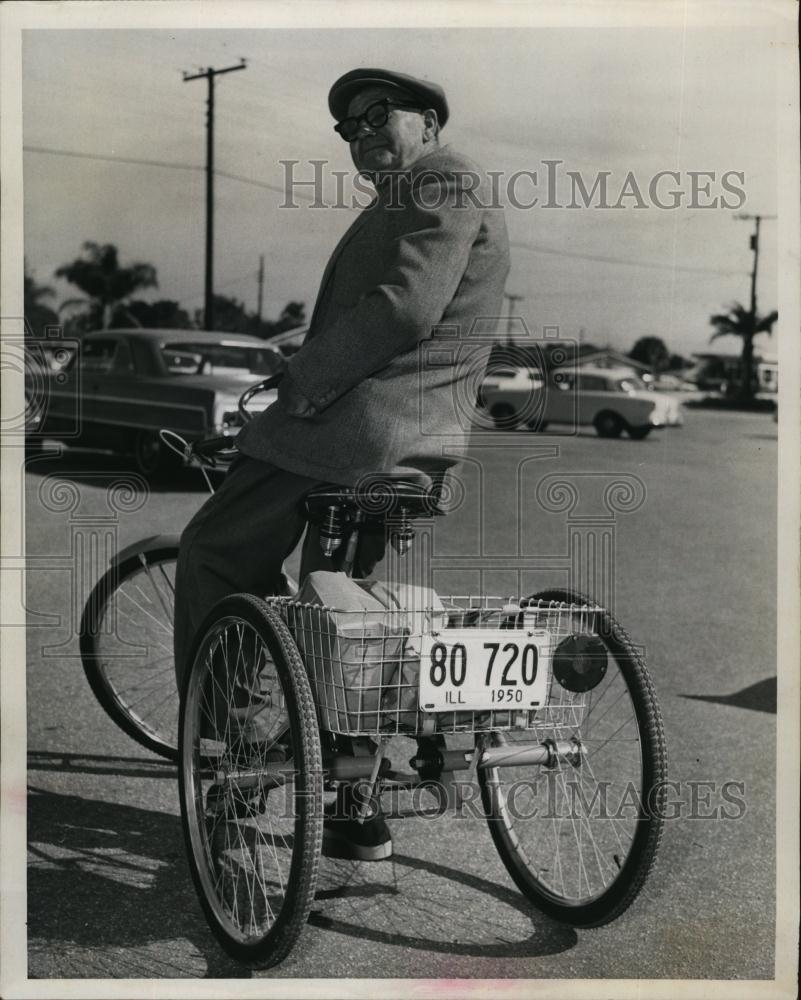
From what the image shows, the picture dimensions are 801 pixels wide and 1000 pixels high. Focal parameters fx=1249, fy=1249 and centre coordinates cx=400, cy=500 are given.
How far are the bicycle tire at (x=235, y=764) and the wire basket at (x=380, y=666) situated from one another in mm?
117

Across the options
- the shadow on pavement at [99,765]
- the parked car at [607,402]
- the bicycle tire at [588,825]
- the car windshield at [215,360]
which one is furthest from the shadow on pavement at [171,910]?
the parked car at [607,402]

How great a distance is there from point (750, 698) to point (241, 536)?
3.01 m

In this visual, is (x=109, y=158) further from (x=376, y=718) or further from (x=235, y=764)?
(x=376, y=718)

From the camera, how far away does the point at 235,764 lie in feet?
10.9

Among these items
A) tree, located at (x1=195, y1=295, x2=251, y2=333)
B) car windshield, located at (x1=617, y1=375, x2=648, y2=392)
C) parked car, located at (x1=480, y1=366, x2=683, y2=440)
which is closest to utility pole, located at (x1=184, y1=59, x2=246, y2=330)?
tree, located at (x1=195, y1=295, x2=251, y2=333)

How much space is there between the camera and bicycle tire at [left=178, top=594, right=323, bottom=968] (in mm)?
3105

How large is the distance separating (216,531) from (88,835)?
3.72 ft

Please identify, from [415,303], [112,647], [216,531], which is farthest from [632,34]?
[112,647]

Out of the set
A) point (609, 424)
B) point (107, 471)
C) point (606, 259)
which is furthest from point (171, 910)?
point (609, 424)

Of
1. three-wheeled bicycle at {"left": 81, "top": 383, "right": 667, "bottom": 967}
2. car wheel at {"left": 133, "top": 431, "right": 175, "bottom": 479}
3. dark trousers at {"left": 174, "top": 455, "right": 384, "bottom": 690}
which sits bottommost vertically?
three-wheeled bicycle at {"left": 81, "top": 383, "right": 667, "bottom": 967}

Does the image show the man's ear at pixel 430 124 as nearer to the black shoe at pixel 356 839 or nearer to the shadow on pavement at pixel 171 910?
the black shoe at pixel 356 839

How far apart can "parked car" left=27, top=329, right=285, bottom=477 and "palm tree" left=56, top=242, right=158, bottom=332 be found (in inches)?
18.5

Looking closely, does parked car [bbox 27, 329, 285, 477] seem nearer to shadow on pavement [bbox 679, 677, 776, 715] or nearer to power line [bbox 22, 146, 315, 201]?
power line [bbox 22, 146, 315, 201]

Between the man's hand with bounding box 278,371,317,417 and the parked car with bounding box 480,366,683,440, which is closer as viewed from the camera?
the man's hand with bounding box 278,371,317,417
